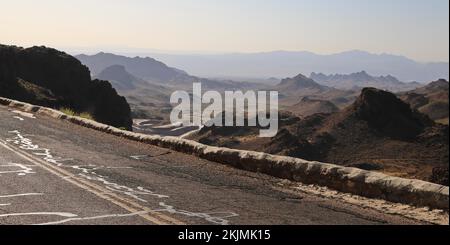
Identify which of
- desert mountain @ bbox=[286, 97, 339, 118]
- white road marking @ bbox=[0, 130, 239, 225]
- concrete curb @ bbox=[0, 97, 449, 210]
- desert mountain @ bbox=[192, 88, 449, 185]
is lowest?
desert mountain @ bbox=[286, 97, 339, 118]

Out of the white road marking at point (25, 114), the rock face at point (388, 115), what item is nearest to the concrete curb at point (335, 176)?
the white road marking at point (25, 114)

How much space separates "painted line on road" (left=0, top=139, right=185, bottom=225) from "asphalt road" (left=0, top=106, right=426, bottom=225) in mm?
14

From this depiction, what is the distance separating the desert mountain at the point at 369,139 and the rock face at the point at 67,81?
20.0m

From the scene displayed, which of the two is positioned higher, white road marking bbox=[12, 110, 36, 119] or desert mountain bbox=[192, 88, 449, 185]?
white road marking bbox=[12, 110, 36, 119]

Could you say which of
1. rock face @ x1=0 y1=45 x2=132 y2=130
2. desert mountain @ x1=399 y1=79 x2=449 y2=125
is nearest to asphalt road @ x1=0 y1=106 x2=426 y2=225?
rock face @ x1=0 y1=45 x2=132 y2=130

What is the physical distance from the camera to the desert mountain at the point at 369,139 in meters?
58.0

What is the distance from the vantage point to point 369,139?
66750mm

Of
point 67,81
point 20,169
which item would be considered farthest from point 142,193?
point 67,81

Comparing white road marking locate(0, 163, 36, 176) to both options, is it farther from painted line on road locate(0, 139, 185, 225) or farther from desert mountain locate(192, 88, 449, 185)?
desert mountain locate(192, 88, 449, 185)

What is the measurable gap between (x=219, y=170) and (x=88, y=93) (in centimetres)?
5399

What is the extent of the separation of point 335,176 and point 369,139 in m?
60.1

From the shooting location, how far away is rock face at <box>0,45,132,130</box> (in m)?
56.9

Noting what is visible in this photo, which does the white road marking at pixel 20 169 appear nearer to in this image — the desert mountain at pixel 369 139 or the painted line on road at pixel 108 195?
the painted line on road at pixel 108 195
